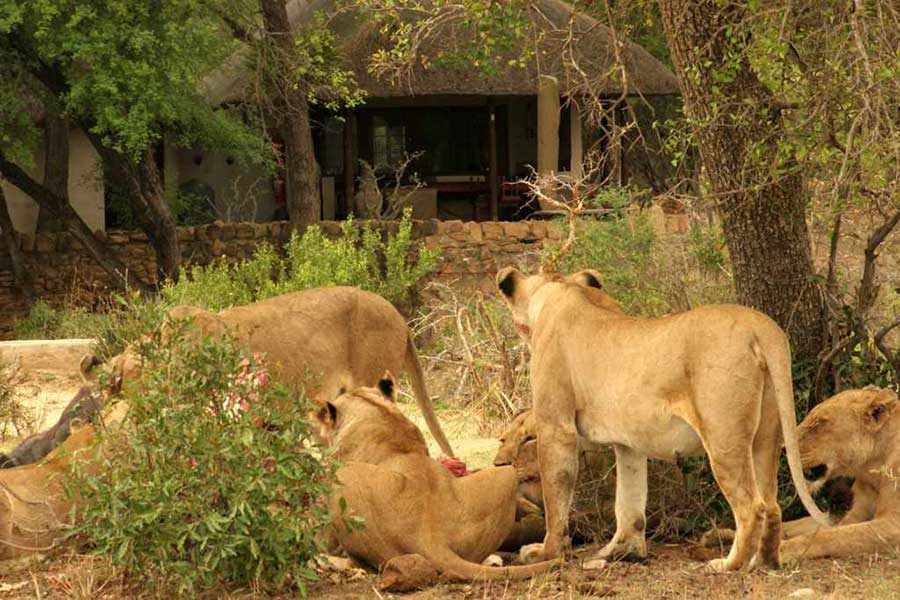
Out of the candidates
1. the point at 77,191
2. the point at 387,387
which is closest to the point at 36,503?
the point at 387,387

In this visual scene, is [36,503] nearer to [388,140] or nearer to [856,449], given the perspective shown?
[856,449]

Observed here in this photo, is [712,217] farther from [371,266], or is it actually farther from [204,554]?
[204,554]

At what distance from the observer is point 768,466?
6902 millimetres

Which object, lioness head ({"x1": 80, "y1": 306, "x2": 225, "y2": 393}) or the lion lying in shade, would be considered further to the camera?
the lion lying in shade

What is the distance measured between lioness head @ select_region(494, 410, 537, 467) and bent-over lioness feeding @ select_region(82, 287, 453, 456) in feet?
3.90

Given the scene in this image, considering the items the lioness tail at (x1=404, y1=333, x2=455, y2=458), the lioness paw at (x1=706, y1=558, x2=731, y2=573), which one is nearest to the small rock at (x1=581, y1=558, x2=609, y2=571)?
the lioness paw at (x1=706, y1=558, x2=731, y2=573)

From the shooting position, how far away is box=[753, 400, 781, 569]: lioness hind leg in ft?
22.1

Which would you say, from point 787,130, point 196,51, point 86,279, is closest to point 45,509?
point 787,130

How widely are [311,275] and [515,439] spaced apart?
7943 millimetres

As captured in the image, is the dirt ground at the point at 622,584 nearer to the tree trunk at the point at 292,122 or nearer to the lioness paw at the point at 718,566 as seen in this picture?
the lioness paw at the point at 718,566

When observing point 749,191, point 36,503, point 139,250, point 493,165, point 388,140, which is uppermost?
point 388,140

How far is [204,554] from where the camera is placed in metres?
6.60

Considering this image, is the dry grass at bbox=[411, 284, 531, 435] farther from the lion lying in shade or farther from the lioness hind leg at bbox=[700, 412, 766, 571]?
the lioness hind leg at bbox=[700, 412, 766, 571]

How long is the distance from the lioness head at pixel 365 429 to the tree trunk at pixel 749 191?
212 centimetres
